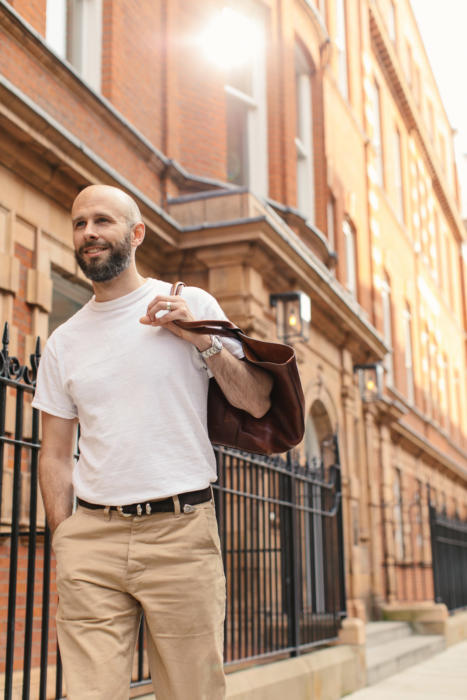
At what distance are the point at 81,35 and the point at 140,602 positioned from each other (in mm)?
7648

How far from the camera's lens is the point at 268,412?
9.17 feet

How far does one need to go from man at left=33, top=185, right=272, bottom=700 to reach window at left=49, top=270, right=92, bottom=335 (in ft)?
17.2

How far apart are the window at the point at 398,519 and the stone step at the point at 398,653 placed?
528 cm

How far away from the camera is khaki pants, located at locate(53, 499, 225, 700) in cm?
260

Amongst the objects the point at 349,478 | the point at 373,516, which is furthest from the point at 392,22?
the point at 349,478

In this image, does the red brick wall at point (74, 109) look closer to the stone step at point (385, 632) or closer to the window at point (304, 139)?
the window at point (304, 139)

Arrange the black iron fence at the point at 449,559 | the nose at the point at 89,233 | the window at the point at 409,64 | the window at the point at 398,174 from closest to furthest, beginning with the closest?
the nose at the point at 89,233 → the black iron fence at the point at 449,559 → the window at the point at 398,174 → the window at the point at 409,64

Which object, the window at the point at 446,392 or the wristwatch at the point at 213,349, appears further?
the window at the point at 446,392

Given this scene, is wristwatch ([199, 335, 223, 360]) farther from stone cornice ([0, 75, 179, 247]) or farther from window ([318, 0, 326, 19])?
window ([318, 0, 326, 19])

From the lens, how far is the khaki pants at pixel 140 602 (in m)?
2.60

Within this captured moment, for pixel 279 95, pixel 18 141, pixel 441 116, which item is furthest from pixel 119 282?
pixel 441 116

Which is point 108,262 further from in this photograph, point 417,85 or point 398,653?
point 417,85

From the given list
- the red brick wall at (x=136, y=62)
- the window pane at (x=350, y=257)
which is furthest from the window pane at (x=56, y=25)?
the window pane at (x=350, y=257)

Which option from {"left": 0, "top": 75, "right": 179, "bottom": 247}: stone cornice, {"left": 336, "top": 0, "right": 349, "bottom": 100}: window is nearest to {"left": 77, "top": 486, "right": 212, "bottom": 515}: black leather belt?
{"left": 0, "top": 75, "right": 179, "bottom": 247}: stone cornice
